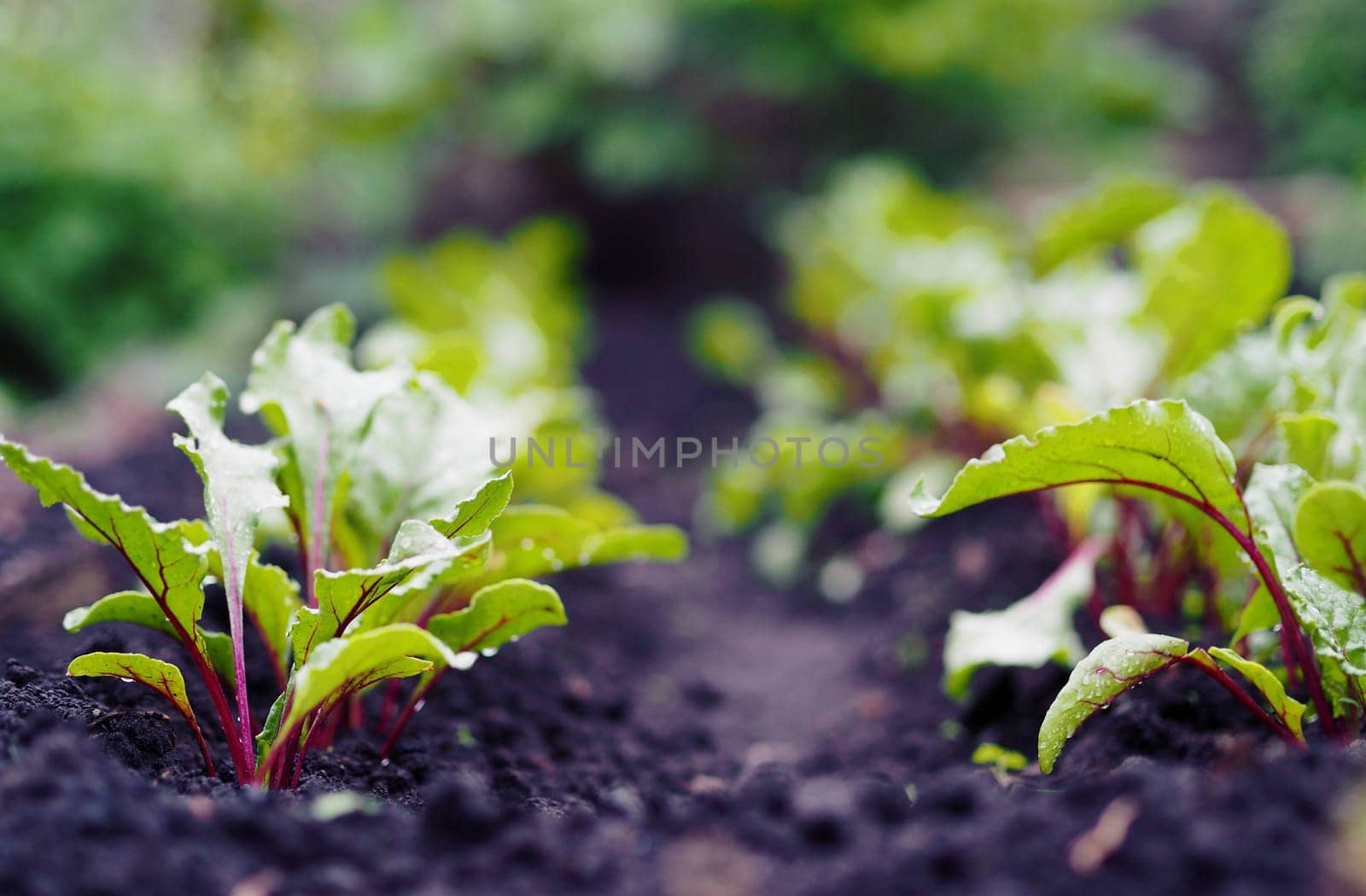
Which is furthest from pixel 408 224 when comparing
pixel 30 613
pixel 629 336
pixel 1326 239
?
pixel 1326 239

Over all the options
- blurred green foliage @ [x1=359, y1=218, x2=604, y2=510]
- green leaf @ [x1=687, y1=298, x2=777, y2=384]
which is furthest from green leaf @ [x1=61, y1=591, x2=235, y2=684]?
green leaf @ [x1=687, y1=298, x2=777, y2=384]

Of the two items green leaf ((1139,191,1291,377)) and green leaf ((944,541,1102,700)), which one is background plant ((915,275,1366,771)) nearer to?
green leaf ((944,541,1102,700))

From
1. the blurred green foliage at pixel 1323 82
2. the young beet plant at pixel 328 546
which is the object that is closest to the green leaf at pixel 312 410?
the young beet plant at pixel 328 546

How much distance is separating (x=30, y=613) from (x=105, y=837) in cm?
112

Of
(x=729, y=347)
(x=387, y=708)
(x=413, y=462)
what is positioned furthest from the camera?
(x=729, y=347)

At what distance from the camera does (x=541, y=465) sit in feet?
7.79

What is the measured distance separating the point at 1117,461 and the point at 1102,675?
0.26m

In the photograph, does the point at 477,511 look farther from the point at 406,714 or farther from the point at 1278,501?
the point at 1278,501

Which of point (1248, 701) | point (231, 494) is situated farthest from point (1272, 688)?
point (231, 494)

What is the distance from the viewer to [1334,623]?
1217 mm

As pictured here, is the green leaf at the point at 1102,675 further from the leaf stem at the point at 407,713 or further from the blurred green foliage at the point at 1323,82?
the blurred green foliage at the point at 1323,82

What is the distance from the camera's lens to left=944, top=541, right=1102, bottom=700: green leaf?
1598mm

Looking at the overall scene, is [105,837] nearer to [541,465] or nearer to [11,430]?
[541,465]

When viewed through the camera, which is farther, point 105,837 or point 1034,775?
point 1034,775
